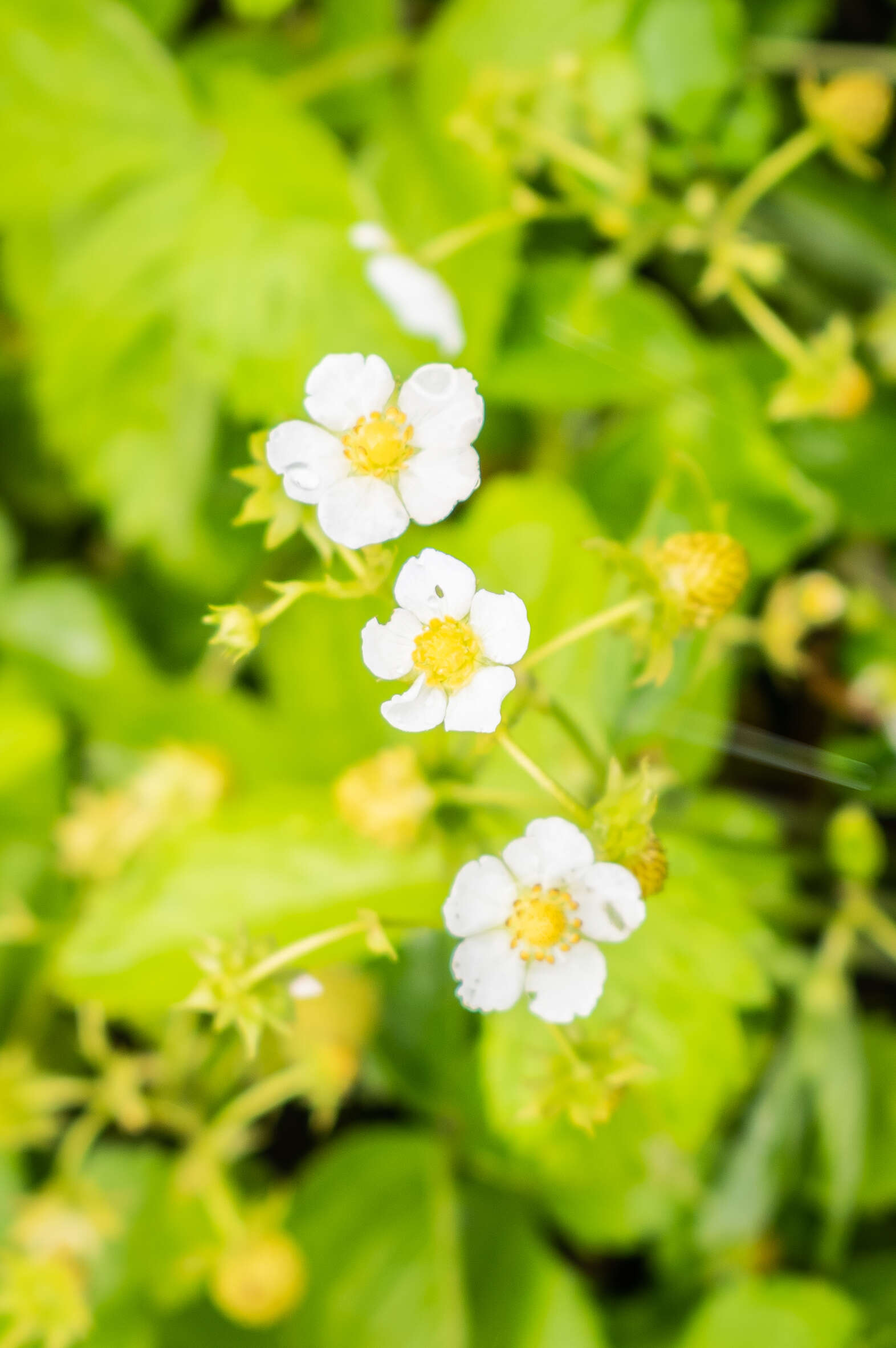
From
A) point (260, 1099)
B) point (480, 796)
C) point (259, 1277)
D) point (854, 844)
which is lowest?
point (259, 1277)

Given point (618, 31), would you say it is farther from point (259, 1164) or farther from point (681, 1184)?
point (259, 1164)

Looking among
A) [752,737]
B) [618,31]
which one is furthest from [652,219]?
[752,737]

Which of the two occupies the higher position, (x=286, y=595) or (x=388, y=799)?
(x=286, y=595)

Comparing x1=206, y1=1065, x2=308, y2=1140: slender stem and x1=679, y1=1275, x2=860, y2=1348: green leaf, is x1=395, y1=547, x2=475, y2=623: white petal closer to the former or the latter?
x1=206, y1=1065, x2=308, y2=1140: slender stem

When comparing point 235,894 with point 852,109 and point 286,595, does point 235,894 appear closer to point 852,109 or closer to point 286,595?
point 286,595

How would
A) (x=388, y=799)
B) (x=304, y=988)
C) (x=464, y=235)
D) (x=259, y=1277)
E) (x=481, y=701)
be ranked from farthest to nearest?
(x=259, y=1277)
(x=464, y=235)
(x=388, y=799)
(x=304, y=988)
(x=481, y=701)

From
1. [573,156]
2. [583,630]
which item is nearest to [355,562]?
[583,630]
